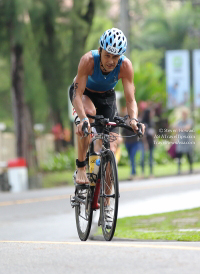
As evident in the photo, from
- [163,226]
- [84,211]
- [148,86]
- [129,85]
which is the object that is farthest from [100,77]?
[148,86]

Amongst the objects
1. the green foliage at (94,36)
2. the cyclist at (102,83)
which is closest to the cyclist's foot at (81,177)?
the cyclist at (102,83)

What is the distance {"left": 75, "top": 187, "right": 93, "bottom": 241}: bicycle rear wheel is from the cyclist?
20 cm

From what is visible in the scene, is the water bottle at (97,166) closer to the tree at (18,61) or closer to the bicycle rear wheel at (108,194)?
the bicycle rear wheel at (108,194)

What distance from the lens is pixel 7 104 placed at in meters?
39.9

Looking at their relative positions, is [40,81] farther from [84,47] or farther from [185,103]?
[185,103]

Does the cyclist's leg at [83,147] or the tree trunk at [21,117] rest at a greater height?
the cyclist's leg at [83,147]

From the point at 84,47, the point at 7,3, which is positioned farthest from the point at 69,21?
the point at 7,3

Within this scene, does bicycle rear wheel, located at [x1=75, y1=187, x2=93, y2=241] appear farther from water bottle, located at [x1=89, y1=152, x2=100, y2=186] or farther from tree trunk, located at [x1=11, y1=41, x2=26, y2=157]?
tree trunk, located at [x1=11, y1=41, x2=26, y2=157]

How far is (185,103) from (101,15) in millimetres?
5881

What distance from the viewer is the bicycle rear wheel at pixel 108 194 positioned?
21.7 ft

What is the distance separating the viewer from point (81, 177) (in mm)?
7500

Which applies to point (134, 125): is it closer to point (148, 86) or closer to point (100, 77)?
point (100, 77)

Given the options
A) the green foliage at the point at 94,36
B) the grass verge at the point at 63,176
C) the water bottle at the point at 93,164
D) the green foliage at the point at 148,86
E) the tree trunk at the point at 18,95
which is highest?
the water bottle at the point at 93,164

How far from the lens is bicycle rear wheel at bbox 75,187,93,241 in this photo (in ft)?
23.5
